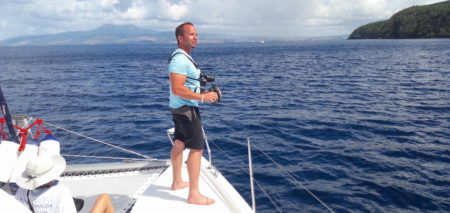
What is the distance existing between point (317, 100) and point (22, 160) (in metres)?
17.6

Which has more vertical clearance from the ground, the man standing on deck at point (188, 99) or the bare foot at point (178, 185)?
the man standing on deck at point (188, 99)

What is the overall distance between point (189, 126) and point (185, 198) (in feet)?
3.25

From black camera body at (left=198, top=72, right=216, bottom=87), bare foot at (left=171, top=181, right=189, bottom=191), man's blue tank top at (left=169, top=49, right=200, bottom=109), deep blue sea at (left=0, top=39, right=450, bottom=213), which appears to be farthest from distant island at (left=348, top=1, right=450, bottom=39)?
man's blue tank top at (left=169, top=49, right=200, bottom=109)

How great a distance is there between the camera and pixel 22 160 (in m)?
3.67

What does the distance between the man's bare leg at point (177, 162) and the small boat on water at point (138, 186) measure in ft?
0.28

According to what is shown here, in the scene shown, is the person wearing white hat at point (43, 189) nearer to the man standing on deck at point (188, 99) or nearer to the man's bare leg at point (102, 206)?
the man's bare leg at point (102, 206)

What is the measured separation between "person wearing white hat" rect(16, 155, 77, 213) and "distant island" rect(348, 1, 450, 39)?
16300 centimetres

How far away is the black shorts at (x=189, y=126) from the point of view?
13.1 ft

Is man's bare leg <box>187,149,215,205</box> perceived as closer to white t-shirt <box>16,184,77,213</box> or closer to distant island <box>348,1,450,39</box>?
white t-shirt <box>16,184,77,213</box>

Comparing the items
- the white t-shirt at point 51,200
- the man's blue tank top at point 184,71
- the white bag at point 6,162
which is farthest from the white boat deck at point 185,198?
the white bag at point 6,162

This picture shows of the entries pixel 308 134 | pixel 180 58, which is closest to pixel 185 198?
pixel 180 58

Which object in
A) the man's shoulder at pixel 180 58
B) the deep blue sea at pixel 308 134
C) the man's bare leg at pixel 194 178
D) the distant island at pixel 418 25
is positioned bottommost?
the deep blue sea at pixel 308 134

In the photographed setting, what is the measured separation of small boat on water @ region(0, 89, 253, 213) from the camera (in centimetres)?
405

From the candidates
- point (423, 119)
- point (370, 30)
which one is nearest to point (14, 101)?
point (423, 119)
